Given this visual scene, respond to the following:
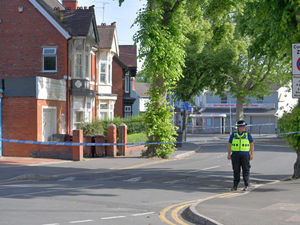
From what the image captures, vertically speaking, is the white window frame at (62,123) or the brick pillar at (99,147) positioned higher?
the white window frame at (62,123)

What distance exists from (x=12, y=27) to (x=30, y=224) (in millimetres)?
21657

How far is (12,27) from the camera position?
27.5 m

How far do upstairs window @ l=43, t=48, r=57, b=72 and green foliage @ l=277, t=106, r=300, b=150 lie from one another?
51.6ft

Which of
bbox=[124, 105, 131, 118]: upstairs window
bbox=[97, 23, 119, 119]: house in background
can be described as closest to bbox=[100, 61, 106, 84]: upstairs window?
bbox=[97, 23, 119, 119]: house in background

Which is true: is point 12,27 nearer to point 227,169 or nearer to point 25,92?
point 25,92

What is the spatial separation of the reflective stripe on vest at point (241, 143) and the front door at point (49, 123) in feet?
46.6

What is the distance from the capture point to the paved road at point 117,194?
28.3 feet

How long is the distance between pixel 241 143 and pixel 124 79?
117 ft

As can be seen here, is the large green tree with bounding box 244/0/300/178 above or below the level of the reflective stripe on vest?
above

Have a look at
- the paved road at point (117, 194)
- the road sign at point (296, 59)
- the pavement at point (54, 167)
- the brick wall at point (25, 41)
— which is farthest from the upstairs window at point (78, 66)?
the road sign at point (296, 59)

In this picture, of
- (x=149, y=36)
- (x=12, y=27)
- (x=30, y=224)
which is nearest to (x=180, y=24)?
(x=149, y=36)

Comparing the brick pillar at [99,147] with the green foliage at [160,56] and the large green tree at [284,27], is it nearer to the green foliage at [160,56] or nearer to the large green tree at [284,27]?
the green foliage at [160,56]

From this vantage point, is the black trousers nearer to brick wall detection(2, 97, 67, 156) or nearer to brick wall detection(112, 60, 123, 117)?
brick wall detection(2, 97, 67, 156)

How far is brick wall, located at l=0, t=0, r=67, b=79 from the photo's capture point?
27.1m
